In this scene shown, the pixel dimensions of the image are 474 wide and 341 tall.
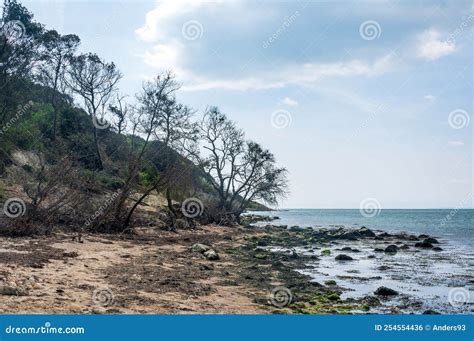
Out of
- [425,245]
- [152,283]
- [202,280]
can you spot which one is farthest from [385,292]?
[425,245]

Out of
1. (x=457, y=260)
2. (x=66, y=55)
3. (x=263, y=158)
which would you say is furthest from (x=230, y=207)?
(x=457, y=260)

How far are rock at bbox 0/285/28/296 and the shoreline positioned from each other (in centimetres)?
2

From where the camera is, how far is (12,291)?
812 centimetres

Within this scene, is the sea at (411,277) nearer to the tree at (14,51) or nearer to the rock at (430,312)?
the rock at (430,312)

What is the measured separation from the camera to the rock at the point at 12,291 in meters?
8.06

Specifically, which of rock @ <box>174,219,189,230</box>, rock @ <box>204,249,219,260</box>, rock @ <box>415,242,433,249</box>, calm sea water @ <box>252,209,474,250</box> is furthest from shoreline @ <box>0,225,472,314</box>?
calm sea water @ <box>252,209,474,250</box>

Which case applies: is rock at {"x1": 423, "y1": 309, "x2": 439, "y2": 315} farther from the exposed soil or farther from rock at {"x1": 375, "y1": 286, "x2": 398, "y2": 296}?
the exposed soil

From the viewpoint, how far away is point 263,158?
4559 cm

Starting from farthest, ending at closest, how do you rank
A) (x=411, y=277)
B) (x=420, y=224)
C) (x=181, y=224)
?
(x=420, y=224) → (x=181, y=224) → (x=411, y=277)

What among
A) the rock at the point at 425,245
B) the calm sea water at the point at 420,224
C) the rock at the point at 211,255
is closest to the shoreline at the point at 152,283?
the rock at the point at 211,255

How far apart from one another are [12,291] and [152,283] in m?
3.61

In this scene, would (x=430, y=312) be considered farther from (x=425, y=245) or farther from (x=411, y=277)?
(x=425, y=245)

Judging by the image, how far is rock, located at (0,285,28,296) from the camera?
806 centimetres

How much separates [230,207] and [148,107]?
59.5ft
